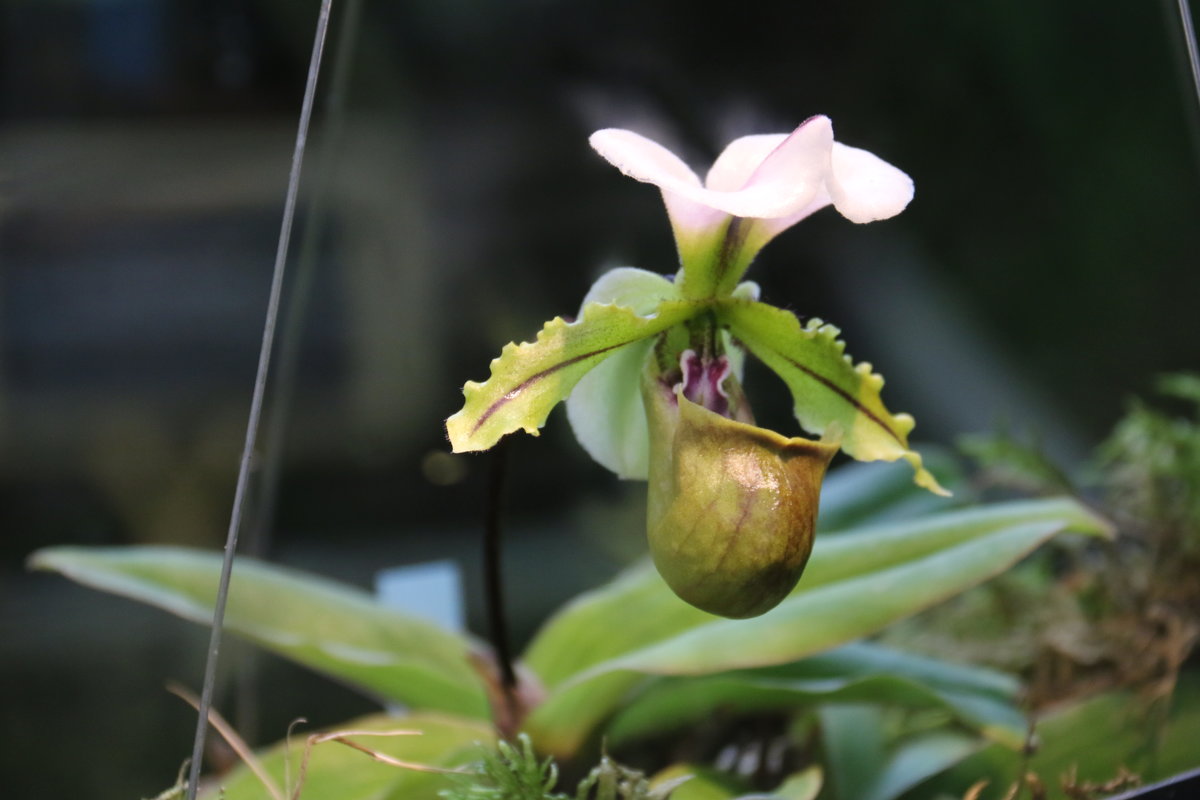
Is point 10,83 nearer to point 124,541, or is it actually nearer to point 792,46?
point 124,541

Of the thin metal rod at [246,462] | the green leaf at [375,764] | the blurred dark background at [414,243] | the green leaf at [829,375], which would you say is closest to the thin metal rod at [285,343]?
the blurred dark background at [414,243]

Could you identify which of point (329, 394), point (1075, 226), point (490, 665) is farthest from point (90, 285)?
point (1075, 226)

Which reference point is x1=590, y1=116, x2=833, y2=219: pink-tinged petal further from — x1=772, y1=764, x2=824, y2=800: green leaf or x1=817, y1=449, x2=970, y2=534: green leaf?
x1=817, y1=449, x2=970, y2=534: green leaf

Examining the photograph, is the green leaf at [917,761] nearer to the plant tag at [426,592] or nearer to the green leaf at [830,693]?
the green leaf at [830,693]

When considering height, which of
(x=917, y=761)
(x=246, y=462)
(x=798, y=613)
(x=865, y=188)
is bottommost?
(x=917, y=761)

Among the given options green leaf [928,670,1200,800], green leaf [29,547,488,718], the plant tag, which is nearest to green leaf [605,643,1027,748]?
green leaf [928,670,1200,800]

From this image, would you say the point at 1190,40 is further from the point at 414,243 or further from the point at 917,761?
the point at 414,243

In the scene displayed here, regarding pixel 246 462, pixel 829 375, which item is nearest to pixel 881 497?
pixel 829 375
